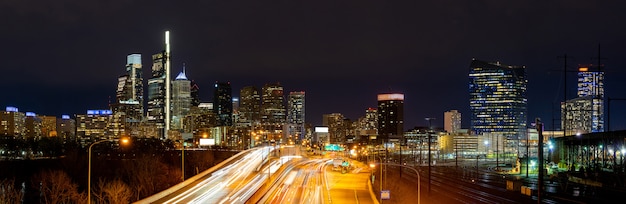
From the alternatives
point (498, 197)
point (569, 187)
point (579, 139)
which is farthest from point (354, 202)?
point (579, 139)

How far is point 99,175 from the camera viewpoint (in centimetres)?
11194

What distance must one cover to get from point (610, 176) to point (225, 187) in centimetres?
4607

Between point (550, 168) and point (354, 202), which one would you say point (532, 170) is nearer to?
point (550, 168)

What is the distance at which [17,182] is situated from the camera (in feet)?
359

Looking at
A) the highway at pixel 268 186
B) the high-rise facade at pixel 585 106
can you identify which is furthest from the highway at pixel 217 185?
the high-rise facade at pixel 585 106

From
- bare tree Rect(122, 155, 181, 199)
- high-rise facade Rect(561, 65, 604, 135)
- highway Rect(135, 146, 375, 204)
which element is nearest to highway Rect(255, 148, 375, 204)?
highway Rect(135, 146, 375, 204)

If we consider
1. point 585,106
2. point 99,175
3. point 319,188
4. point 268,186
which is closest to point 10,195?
point 268,186

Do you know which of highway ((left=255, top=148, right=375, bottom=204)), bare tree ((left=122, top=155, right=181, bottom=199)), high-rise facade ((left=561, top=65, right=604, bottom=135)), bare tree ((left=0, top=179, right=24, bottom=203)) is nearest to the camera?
highway ((left=255, top=148, right=375, bottom=204))

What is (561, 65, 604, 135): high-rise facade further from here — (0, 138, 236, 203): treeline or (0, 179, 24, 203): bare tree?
(0, 179, 24, 203): bare tree

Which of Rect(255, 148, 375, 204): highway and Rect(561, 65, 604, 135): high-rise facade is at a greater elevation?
Rect(561, 65, 604, 135): high-rise facade

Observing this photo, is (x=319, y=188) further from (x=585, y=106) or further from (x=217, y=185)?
(x=585, y=106)

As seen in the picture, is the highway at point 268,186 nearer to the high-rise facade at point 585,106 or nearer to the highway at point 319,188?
the highway at point 319,188

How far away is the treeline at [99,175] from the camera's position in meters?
75.8

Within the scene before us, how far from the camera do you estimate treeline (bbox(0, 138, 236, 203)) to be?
7581 cm
